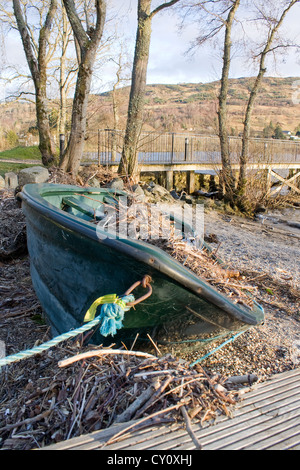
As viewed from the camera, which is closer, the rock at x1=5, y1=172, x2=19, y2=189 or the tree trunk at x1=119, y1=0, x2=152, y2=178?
the rock at x1=5, y1=172, x2=19, y2=189

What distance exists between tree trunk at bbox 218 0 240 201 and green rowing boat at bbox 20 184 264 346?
11476 millimetres

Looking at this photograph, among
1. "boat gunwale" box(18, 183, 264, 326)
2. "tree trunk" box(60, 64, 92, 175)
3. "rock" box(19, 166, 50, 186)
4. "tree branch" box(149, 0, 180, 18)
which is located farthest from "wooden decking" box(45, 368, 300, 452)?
"tree branch" box(149, 0, 180, 18)

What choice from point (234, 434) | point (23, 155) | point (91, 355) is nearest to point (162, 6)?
point (91, 355)

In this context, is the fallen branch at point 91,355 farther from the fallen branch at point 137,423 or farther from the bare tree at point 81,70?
the bare tree at point 81,70

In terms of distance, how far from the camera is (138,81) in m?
11.0

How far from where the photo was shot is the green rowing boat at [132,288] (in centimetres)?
228

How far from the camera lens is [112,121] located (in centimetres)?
2370

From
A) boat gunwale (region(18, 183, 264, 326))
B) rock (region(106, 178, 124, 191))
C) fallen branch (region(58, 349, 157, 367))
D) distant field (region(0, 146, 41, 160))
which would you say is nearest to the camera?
fallen branch (region(58, 349, 157, 367))

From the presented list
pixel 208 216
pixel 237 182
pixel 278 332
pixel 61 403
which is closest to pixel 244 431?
pixel 61 403

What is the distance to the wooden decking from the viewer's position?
5.54 ft

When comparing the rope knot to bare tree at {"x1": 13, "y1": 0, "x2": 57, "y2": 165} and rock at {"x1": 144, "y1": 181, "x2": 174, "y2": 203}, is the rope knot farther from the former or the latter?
bare tree at {"x1": 13, "y1": 0, "x2": 57, "y2": 165}

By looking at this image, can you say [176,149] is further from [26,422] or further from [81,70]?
[26,422]
